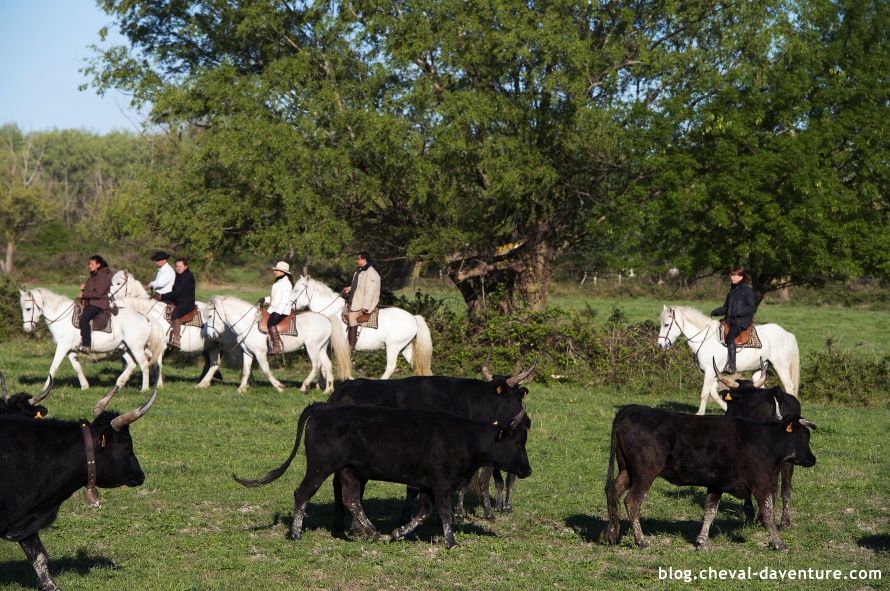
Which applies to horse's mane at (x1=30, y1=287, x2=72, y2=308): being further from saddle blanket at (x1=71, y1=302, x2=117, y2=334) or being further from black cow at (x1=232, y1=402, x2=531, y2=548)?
black cow at (x1=232, y1=402, x2=531, y2=548)

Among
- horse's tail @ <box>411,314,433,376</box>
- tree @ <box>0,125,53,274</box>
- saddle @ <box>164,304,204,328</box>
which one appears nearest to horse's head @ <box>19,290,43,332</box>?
saddle @ <box>164,304,204,328</box>

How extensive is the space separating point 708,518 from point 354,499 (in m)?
3.17

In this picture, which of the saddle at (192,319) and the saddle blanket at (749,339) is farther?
the saddle at (192,319)

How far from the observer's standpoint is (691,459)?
8.99m

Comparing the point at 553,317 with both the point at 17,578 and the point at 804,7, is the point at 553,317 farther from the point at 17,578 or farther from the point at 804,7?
the point at 17,578

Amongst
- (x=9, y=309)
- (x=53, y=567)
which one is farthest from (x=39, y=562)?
(x=9, y=309)

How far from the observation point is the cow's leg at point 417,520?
354 inches

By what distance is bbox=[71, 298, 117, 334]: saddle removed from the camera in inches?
728

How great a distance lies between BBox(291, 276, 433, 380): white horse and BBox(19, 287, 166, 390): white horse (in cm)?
292

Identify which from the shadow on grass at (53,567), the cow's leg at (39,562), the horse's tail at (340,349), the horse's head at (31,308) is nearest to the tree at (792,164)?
the horse's tail at (340,349)

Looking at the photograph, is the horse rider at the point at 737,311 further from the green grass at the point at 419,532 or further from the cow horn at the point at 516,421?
the cow horn at the point at 516,421

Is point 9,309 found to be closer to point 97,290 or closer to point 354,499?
point 97,290

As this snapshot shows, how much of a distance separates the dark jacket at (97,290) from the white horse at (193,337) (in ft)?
4.11

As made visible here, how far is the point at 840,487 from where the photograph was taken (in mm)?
12266
